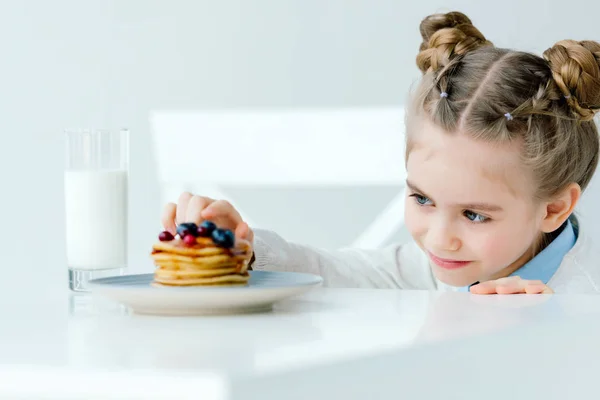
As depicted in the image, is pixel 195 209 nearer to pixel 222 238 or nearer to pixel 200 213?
pixel 200 213

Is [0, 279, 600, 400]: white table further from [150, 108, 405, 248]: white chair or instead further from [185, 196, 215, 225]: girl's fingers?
[150, 108, 405, 248]: white chair

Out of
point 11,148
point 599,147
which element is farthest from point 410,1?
point 599,147

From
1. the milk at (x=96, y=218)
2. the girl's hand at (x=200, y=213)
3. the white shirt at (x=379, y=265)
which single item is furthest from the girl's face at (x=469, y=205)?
the milk at (x=96, y=218)

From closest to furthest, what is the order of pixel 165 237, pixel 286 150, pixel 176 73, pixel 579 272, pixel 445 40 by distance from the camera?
1. pixel 165 237
2. pixel 579 272
3. pixel 445 40
4. pixel 286 150
5. pixel 176 73

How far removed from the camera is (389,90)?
404 centimetres

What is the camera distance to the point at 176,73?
14.0 ft

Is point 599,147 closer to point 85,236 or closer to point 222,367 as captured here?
point 85,236

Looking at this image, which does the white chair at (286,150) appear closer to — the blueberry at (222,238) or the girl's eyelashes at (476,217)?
the girl's eyelashes at (476,217)

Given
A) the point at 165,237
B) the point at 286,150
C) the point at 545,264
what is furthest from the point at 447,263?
the point at 286,150

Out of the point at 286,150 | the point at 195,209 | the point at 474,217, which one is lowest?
the point at 286,150

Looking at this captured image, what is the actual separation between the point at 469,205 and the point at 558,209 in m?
0.26

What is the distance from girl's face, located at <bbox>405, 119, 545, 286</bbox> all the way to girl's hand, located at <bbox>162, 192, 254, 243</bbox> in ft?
1.57

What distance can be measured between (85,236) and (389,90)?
10.00ft

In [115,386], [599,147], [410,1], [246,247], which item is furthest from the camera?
[410,1]
